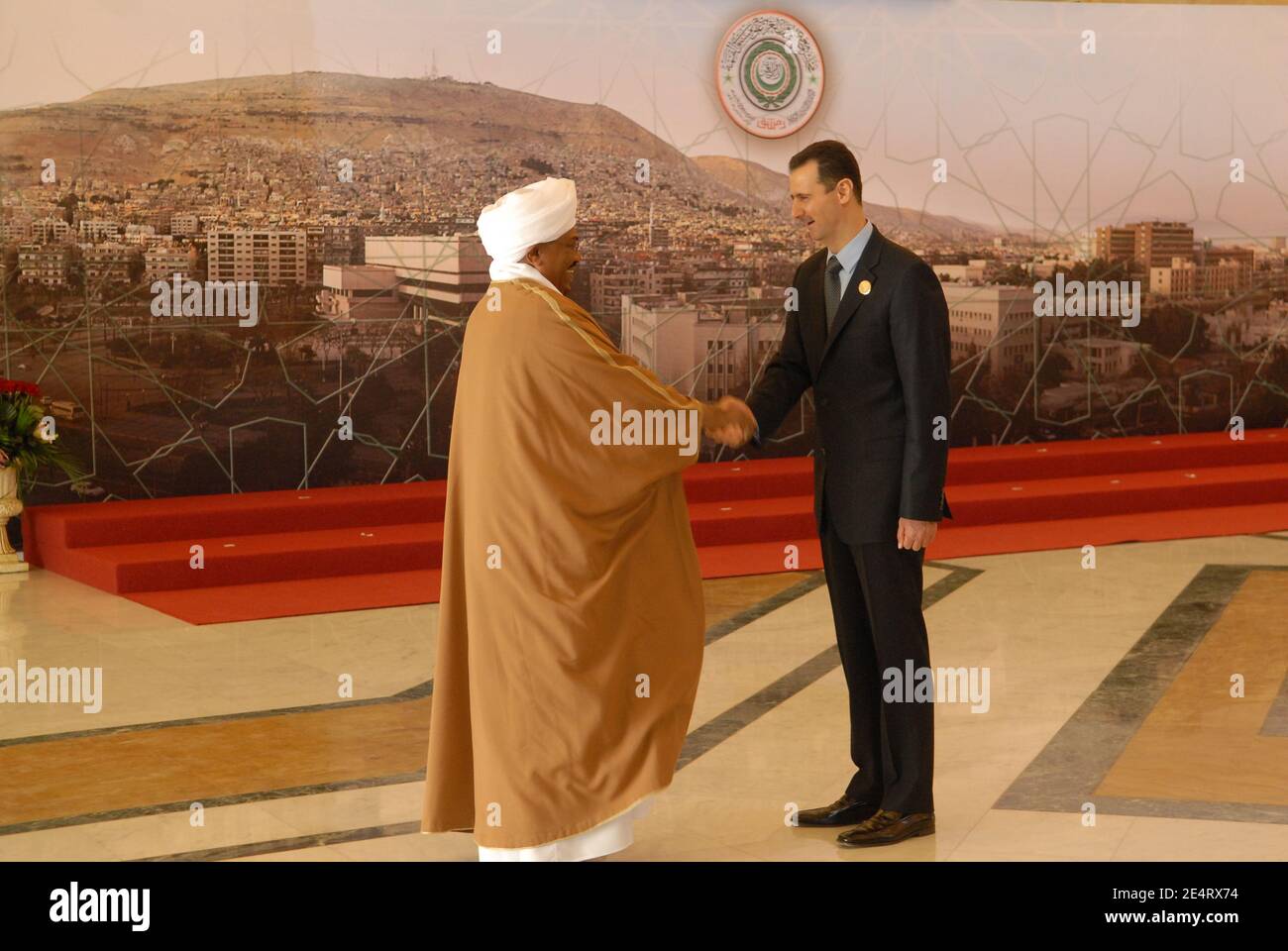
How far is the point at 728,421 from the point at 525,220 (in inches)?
24.7

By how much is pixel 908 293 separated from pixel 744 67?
610cm

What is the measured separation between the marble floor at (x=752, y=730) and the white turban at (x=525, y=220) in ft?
4.38

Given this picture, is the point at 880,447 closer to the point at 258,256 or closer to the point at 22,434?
the point at 22,434

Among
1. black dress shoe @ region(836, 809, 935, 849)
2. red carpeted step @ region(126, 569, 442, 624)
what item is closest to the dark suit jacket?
black dress shoe @ region(836, 809, 935, 849)

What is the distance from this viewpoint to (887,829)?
11.6 feet

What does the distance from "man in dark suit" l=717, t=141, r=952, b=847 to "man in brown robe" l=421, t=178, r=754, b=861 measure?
344 mm

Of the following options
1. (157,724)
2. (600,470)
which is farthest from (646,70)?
(600,470)

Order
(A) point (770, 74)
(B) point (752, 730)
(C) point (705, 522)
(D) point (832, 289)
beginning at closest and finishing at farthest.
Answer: (D) point (832, 289) → (B) point (752, 730) → (C) point (705, 522) → (A) point (770, 74)

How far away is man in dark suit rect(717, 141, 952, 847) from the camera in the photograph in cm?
347

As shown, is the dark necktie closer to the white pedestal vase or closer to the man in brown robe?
the man in brown robe

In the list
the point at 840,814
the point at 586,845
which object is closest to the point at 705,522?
the point at 840,814

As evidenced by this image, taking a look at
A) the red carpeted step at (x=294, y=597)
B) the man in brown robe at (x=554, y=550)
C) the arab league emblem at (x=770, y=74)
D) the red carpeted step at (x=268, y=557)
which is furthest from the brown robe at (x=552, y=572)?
the arab league emblem at (x=770, y=74)

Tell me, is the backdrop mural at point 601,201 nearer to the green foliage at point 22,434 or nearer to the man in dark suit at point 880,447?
the green foliage at point 22,434

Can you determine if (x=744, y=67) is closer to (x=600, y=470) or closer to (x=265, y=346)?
(x=265, y=346)
